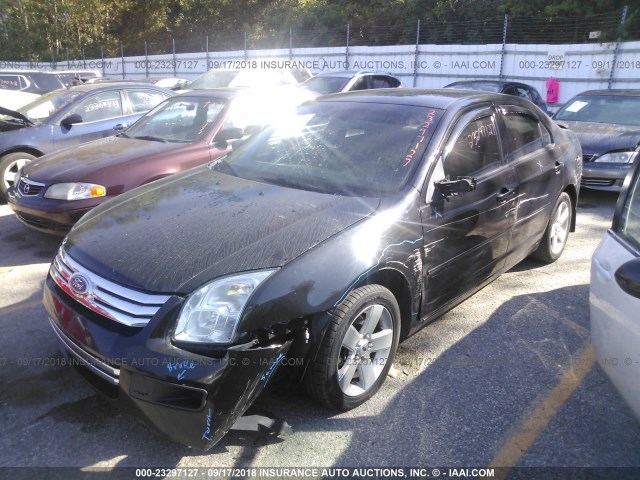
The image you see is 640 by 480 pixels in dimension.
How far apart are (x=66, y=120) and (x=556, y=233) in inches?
245

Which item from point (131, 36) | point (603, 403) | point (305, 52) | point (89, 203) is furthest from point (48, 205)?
point (131, 36)

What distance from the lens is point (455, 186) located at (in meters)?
3.04

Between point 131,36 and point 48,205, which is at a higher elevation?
point 131,36

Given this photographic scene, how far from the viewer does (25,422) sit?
2.64 metres

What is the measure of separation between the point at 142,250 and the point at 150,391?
0.75 meters

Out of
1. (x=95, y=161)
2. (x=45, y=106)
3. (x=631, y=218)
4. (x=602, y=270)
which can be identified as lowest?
(x=95, y=161)

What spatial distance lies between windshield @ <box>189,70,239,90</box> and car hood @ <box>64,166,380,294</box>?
9084 millimetres

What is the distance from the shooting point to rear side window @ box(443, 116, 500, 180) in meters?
3.30

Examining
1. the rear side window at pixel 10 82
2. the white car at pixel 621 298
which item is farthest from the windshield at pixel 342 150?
the rear side window at pixel 10 82

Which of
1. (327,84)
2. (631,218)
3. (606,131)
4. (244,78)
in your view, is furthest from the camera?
(244,78)

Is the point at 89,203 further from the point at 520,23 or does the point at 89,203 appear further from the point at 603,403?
the point at 520,23

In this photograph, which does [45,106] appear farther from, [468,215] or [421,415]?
[421,415]

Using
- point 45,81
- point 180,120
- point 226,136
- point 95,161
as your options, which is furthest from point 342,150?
point 45,81

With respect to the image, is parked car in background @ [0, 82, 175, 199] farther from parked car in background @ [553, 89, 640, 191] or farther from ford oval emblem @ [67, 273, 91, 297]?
parked car in background @ [553, 89, 640, 191]
